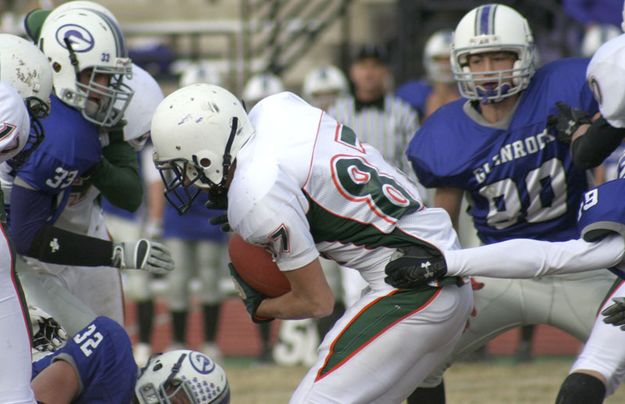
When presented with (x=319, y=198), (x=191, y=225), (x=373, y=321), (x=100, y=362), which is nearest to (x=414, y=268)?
(x=373, y=321)

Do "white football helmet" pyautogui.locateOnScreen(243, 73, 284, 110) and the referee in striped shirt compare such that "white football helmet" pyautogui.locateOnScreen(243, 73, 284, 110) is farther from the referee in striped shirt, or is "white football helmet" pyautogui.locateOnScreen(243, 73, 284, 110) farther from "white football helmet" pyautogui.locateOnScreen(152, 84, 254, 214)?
"white football helmet" pyautogui.locateOnScreen(152, 84, 254, 214)

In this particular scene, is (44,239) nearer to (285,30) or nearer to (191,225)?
(191,225)

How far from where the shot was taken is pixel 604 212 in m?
3.89

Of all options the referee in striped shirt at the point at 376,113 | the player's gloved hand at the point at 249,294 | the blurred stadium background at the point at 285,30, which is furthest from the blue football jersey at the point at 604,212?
the blurred stadium background at the point at 285,30

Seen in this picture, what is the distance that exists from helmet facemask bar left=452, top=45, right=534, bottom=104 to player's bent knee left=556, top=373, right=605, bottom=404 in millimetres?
1243

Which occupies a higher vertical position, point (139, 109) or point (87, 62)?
point (87, 62)

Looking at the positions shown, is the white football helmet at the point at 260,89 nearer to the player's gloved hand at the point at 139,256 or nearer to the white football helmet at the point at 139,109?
the white football helmet at the point at 139,109

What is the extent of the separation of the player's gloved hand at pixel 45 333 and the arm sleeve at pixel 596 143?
1944 mm

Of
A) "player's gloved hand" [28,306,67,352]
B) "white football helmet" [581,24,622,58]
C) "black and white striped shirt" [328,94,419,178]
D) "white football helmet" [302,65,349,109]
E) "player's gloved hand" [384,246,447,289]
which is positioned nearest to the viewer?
"player's gloved hand" [384,246,447,289]

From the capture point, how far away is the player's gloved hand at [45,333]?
4.26 m

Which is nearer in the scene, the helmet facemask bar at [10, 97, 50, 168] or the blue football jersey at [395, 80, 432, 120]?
the helmet facemask bar at [10, 97, 50, 168]

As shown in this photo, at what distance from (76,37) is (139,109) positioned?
17.6 inches

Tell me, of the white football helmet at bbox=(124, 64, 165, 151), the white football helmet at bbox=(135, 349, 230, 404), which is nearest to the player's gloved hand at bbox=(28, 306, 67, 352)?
the white football helmet at bbox=(135, 349, 230, 404)

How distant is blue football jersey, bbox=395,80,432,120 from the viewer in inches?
315
